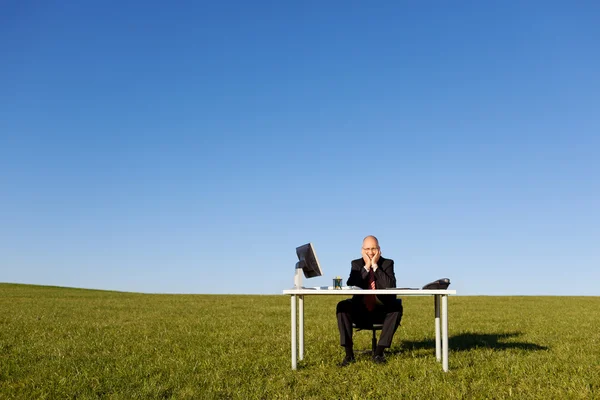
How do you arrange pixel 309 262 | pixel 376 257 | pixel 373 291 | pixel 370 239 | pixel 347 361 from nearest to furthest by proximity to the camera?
pixel 373 291 → pixel 309 262 → pixel 347 361 → pixel 376 257 → pixel 370 239

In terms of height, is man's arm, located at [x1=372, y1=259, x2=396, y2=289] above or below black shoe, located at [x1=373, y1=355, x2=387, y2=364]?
above

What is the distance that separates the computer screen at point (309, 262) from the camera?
29.4 ft

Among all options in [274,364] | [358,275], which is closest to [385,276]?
[358,275]

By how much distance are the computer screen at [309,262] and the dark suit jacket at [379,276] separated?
0.71m

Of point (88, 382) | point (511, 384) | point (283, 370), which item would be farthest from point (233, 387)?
point (511, 384)

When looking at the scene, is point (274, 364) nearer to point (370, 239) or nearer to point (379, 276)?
point (379, 276)

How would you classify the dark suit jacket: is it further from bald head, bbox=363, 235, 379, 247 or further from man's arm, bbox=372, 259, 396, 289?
bald head, bbox=363, 235, 379, 247

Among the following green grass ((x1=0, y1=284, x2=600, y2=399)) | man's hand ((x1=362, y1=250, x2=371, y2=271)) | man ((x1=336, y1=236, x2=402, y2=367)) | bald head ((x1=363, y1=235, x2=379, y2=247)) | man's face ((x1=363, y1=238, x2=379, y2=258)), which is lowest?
green grass ((x1=0, y1=284, x2=600, y2=399))

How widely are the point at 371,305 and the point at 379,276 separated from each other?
469 mm

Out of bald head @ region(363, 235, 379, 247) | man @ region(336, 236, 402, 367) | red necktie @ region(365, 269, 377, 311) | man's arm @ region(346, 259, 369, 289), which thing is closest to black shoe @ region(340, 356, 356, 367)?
man @ region(336, 236, 402, 367)

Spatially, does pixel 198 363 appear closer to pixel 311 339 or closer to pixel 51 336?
pixel 311 339

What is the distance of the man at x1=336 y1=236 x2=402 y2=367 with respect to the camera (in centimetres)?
909

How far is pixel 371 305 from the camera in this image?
9305 mm

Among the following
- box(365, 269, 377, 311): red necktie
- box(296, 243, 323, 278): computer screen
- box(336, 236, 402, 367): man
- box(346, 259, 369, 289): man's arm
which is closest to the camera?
box(296, 243, 323, 278): computer screen
